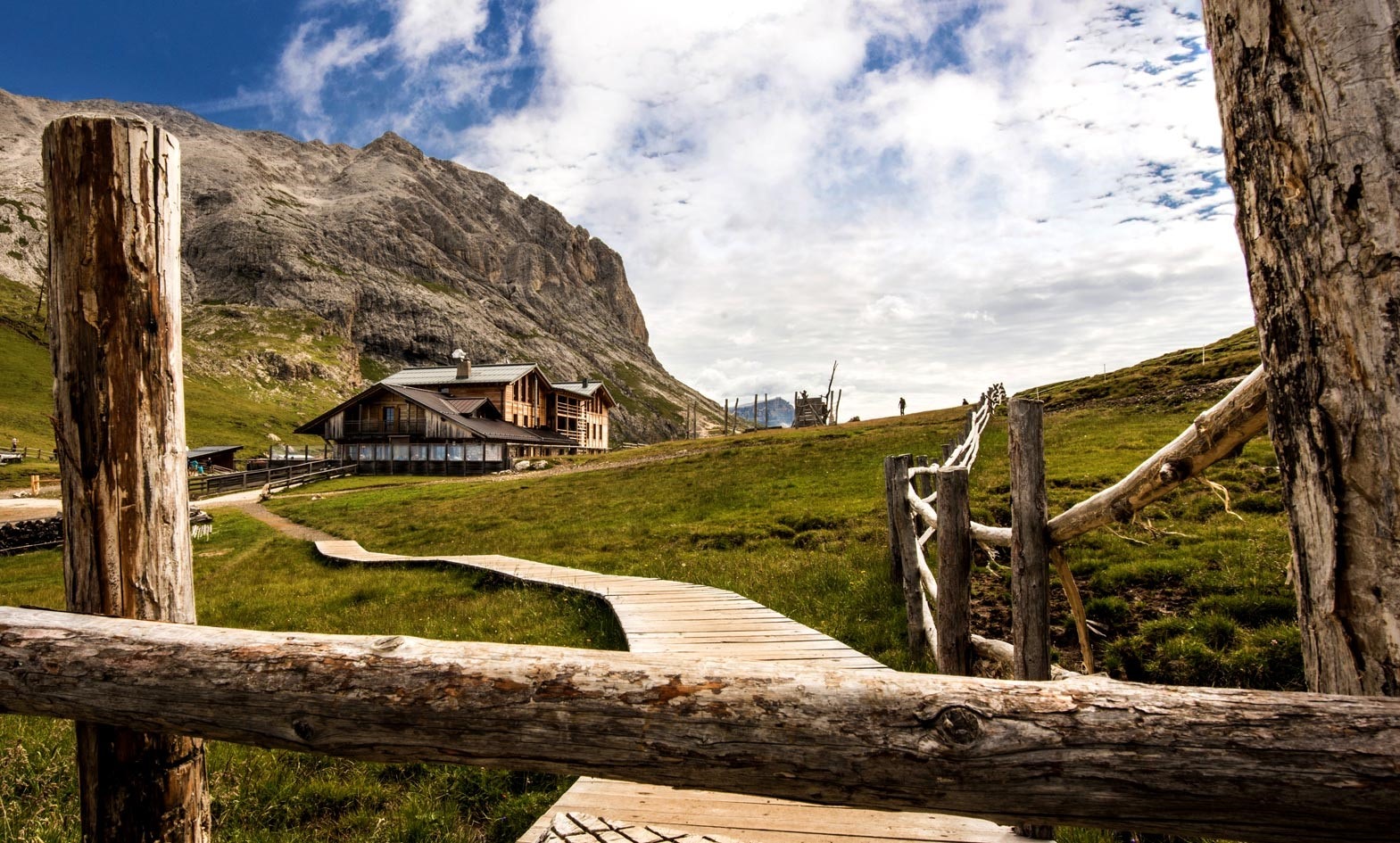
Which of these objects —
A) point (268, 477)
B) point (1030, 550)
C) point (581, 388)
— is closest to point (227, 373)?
point (581, 388)

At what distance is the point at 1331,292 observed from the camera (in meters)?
1.84

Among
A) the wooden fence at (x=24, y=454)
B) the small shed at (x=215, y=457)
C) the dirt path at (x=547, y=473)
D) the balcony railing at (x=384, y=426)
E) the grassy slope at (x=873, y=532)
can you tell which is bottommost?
the grassy slope at (x=873, y=532)

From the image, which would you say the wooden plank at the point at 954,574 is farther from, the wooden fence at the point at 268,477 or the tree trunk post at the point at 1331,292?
the wooden fence at the point at 268,477

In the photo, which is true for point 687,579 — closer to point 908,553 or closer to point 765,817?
point 908,553

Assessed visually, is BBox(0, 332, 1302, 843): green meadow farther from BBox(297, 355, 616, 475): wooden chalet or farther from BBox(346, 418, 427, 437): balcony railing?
BBox(346, 418, 427, 437): balcony railing

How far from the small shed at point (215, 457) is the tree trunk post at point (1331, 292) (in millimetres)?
62114

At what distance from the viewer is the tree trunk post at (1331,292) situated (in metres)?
1.76

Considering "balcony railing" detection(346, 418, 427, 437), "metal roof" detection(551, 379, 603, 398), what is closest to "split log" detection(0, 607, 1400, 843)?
"balcony railing" detection(346, 418, 427, 437)

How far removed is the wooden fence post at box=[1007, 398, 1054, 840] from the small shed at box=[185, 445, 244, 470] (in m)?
60.6

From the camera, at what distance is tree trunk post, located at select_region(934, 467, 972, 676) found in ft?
17.5

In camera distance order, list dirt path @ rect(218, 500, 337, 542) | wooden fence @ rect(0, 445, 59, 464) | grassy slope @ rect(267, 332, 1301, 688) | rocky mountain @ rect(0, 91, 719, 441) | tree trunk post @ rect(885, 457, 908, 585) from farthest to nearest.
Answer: rocky mountain @ rect(0, 91, 719, 441) < wooden fence @ rect(0, 445, 59, 464) < dirt path @ rect(218, 500, 337, 542) < tree trunk post @ rect(885, 457, 908, 585) < grassy slope @ rect(267, 332, 1301, 688)

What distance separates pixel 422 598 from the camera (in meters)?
12.2

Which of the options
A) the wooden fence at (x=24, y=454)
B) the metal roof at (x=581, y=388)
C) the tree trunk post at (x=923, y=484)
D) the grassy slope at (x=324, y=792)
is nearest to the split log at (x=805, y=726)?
the grassy slope at (x=324, y=792)

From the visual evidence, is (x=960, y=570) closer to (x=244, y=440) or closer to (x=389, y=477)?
(x=389, y=477)
